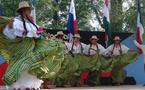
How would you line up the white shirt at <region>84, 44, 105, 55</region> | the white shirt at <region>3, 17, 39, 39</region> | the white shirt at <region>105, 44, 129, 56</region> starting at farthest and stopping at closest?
the white shirt at <region>105, 44, 129, 56</region> → the white shirt at <region>84, 44, 105, 55</region> → the white shirt at <region>3, 17, 39, 39</region>

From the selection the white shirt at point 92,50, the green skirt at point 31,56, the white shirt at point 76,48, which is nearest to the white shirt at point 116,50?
the white shirt at point 92,50

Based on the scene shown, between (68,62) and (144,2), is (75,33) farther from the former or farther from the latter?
(144,2)

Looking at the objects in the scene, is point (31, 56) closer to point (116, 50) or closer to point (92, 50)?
point (92, 50)

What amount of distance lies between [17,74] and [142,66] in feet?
20.5

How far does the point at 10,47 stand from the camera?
635 cm

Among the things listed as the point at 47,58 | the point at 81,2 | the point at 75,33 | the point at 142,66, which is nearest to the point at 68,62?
the point at 75,33

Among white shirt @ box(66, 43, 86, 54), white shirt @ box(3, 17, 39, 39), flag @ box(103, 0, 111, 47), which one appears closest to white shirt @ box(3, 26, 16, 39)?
white shirt @ box(3, 17, 39, 39)

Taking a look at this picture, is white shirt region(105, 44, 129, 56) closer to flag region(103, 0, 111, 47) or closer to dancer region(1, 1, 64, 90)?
flag region(103, 0, 111, 47)

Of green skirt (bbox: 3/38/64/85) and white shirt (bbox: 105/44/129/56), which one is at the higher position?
green skirt (bbox: 3/38/64/85)

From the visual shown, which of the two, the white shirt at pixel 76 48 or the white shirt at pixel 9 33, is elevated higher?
the white shirt at pixel 9 33

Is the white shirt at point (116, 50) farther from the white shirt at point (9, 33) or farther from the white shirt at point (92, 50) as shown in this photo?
the white shirt at point (9, 33)

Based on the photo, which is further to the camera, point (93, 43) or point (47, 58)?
point (93, 43)

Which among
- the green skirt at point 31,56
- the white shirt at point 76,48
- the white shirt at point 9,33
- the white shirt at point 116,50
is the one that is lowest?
the white shirt at point 116,50

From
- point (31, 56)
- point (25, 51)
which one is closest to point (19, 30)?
point (25, 51)
